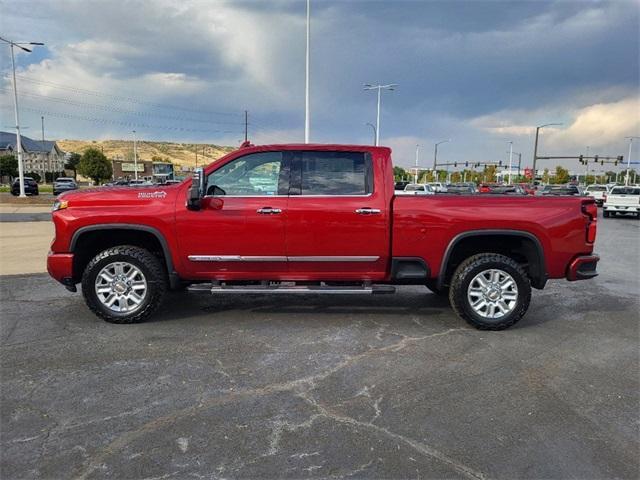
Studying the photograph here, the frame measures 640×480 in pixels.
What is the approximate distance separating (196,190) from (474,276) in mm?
3069

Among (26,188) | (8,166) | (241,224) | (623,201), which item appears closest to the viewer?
(241,224)

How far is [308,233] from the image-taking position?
523cm

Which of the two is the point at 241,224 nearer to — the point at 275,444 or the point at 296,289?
the point at 296,289

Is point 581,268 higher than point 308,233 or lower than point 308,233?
lower

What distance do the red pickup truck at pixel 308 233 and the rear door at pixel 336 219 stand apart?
11 mm

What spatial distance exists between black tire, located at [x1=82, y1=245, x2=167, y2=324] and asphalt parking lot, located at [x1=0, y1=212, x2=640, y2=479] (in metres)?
0.21

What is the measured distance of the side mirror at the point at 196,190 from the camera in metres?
5.09

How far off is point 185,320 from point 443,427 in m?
3.29

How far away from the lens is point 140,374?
4.07 meters

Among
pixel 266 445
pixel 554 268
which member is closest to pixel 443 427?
pixel 266 445

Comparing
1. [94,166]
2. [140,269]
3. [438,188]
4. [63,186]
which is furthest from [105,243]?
[94,166]

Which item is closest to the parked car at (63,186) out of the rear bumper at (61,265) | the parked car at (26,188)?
the parked car at (26,188)

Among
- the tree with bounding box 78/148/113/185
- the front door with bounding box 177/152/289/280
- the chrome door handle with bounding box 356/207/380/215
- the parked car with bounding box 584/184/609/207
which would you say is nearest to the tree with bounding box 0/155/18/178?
the tree with bounding box 78/148/113/185

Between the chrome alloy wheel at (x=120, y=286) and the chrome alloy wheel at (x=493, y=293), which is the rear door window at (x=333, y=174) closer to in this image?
the chrome alloy wheel at (x=493, y=293)
